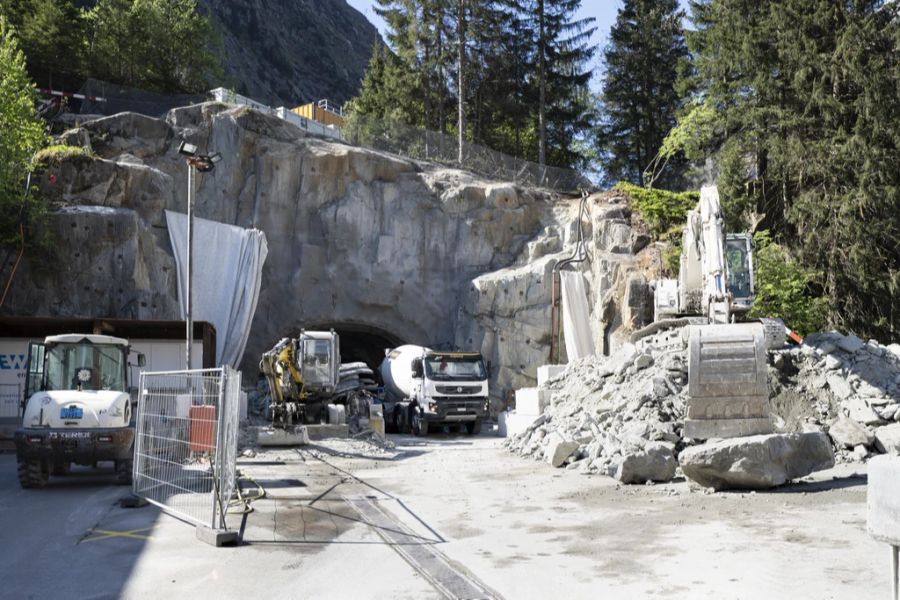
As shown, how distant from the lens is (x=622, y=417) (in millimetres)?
16281

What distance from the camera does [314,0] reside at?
98812 mm

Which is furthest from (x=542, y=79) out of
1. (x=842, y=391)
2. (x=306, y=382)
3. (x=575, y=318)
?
(x=842, y=391)

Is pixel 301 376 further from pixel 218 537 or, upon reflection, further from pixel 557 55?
pixel 557 55

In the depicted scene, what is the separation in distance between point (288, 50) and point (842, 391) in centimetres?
8093

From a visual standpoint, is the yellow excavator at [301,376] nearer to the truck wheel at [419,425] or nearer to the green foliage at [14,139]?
the truck wheel at [419,425]

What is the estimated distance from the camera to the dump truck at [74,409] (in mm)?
12984

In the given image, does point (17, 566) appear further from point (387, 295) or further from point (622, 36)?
point (622, 36)

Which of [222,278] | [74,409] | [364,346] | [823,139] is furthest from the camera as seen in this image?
[364,346]

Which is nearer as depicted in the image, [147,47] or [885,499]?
[885,499]

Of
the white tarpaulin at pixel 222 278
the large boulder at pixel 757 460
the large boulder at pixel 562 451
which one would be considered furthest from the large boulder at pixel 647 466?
the white tarpaulin at pixel 222 278

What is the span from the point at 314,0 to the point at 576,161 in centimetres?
6397

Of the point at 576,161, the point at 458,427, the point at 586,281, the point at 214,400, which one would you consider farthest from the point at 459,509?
the point at 576,161

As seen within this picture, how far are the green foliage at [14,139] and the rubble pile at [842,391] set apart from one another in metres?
22.6

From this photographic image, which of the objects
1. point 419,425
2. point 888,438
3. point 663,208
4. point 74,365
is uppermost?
point 663,208
